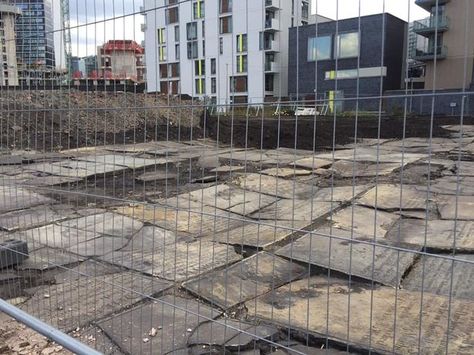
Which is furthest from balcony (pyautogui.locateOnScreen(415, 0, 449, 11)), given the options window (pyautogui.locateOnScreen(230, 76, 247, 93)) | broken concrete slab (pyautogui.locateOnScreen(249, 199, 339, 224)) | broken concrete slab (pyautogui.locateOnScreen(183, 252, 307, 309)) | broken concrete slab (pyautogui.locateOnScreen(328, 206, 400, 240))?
broken concrete slab (pyautogui.locateOnScreen(249, 199, 339, 224))

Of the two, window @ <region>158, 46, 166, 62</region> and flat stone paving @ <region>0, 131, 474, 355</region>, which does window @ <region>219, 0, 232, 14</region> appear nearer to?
window @ <region>158, 46, 166, 62</region>

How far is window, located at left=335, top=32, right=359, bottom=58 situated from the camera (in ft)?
7.75

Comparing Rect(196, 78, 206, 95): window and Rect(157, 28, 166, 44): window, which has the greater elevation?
Rect(157, 28, 166, 44): window

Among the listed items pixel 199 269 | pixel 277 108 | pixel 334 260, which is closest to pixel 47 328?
pixel 277 108

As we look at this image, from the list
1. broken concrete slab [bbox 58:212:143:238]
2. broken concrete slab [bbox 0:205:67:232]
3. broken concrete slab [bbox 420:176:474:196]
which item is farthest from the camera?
broken concrete slab [bbox 420:176:474:196]

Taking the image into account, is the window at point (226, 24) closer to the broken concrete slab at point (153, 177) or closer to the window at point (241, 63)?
the window at point (241, 63)

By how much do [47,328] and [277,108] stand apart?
171 cm

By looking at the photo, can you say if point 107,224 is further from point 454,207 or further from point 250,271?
point 454,207

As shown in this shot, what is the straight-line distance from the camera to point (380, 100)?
2268 mm

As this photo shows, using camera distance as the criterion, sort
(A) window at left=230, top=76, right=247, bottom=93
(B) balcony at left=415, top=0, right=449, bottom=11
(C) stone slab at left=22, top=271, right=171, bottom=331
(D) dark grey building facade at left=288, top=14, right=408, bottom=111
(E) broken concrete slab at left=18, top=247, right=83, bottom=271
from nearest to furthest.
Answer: (D) dark grey building facade at left=288, top=14, right=408, bottom=111
(B) balcony at left=415, top=0, right=449, bottom=11
(A) window at left=230, top=76, right=247, bottom=93
(C) stone slab at left=22, top=271, right=171, bottom=331
(E) broken concrete slab at left=18, top=247, right=83, bottom=271

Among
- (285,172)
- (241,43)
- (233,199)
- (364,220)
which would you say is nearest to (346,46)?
(241,43)

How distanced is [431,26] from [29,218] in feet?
17.9

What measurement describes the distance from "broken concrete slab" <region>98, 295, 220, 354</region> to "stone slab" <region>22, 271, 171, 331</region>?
0.49ft

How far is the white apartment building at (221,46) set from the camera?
269 cm
